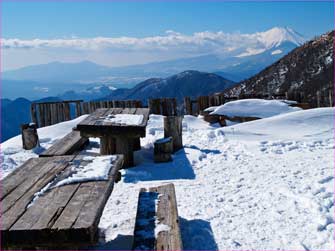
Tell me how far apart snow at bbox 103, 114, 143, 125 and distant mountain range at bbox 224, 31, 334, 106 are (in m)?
44.6

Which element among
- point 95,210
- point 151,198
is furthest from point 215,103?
point 95,210

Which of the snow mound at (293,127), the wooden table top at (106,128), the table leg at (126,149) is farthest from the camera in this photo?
the snow mound at (293,127)

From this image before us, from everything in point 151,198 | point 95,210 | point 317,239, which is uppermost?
point 95,210

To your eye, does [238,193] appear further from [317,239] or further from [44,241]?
[44,241]

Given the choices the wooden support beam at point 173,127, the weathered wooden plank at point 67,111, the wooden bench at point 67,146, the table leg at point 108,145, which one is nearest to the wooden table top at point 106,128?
the table leg at point 108,145

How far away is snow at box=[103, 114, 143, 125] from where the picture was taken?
6.05 meters

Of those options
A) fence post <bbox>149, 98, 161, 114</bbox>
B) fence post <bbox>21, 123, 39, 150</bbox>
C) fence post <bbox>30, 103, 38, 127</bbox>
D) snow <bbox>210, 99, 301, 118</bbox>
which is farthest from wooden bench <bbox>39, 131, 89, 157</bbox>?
fence post <bbox>30, 103, 38, 127</bbox>

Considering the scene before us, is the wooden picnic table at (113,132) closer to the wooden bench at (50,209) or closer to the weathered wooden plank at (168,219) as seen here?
the weathered wooden plank at (168,219)

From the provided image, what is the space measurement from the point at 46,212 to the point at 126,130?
11.0 feet

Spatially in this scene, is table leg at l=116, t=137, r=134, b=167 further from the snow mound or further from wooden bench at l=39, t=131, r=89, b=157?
the snow mound

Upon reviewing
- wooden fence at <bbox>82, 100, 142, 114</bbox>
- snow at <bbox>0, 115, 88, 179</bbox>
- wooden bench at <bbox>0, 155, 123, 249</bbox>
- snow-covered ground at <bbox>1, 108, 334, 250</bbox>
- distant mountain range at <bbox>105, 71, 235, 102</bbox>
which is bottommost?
snow-covered ground at <bbox>1, 108, 334, 250</bbox>

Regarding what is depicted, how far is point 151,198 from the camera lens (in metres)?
3.90

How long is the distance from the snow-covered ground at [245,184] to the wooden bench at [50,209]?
0.93 meters

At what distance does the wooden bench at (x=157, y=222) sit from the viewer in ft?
9.87
